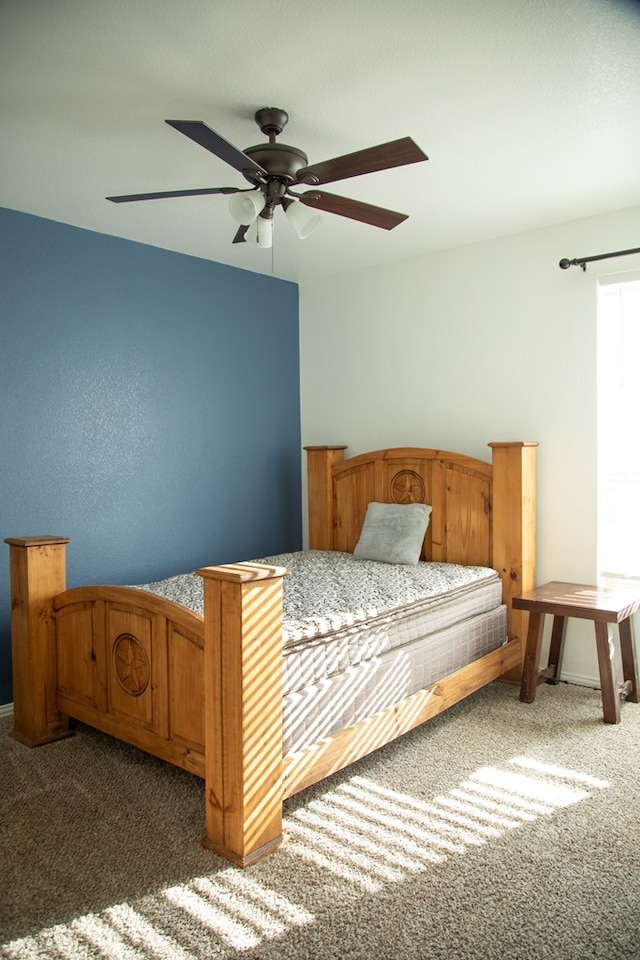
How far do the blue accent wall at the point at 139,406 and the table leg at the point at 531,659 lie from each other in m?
1.96

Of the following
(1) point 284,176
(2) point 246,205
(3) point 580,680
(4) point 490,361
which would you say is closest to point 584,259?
(4) point 490,361

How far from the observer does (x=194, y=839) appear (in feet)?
7.21

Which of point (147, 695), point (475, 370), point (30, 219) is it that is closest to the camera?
point (147, 695)

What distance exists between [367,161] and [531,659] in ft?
7.96

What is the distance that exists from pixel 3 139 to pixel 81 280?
104cm

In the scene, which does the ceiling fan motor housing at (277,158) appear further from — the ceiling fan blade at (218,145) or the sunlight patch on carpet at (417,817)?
the sunlight patch on carpet at (417,817)

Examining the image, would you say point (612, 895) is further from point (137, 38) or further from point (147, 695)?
point (137, 38)

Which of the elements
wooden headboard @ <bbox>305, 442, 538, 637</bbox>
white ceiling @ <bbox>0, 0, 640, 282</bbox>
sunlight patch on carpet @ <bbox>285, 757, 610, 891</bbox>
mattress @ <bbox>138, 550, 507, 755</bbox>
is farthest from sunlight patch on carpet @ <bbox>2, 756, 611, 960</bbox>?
white ceiling @ <bbox>0, 0, 640, 282</bbox>

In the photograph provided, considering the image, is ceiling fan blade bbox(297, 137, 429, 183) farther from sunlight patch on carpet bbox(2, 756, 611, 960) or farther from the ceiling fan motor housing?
sunlight patch on carpet bbox(2, 756, 611, 960)

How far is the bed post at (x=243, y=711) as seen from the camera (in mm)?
2041

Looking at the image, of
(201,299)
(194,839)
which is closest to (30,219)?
(201,299)

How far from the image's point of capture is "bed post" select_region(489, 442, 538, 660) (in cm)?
368

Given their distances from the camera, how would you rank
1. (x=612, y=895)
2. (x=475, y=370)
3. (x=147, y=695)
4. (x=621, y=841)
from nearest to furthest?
(x=612, y=895) < (x=621, y=841) < (x=147, y=695) < (x=475, y=370)

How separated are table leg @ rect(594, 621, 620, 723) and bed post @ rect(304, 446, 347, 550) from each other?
190 cm
